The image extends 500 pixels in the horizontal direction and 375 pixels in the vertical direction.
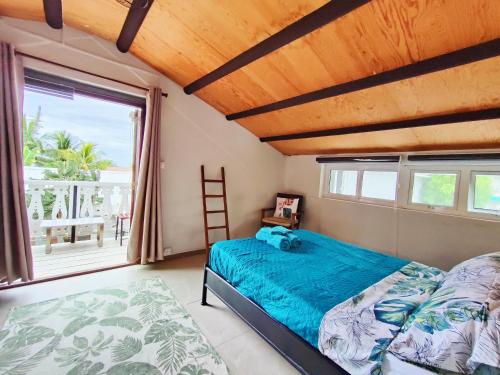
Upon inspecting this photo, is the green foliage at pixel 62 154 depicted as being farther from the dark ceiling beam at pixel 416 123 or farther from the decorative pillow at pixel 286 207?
the dark ceiling beam at pixel 416 123

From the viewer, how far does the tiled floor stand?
1.56 metres

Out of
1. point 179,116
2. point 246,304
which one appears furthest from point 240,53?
point 246,304

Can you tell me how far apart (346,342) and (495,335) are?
1.76 ft

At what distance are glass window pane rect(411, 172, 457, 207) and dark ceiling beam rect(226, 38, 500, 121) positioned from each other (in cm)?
151

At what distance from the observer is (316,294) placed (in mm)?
1426

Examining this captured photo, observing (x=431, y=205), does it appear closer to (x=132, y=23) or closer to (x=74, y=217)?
(x=132, y=23)

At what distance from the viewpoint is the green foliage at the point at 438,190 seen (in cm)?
255

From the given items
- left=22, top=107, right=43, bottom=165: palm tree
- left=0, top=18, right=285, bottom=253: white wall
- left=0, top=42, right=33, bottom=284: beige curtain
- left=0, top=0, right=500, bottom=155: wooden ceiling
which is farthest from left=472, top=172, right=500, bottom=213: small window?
left=22, top=107, right=43, bottom=165: palm tree

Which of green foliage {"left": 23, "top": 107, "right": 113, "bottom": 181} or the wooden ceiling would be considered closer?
the wooden ceiling

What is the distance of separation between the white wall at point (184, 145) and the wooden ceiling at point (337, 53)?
0.17 meters

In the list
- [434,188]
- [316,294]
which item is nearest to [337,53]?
[316,294]

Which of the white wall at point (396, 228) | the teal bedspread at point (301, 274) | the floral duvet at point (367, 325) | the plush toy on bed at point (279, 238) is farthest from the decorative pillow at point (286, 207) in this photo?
the floral duvet at point (367, 325)

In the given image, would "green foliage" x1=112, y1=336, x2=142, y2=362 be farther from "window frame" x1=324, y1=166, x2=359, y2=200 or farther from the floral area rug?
"window frame" x1=324, y1=166, x2=359, y2=200

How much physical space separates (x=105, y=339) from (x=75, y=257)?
1.92 metres
